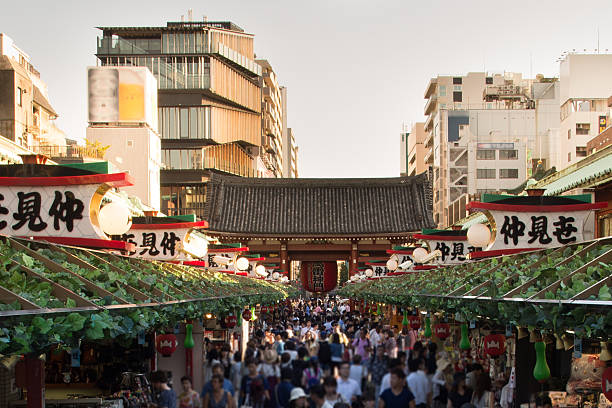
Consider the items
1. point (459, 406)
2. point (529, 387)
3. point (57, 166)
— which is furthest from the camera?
point (529, 387)

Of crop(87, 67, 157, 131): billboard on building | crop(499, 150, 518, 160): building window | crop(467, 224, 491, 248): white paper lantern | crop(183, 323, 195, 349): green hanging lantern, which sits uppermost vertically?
crop(87, 67, 157, 131): billboard on building

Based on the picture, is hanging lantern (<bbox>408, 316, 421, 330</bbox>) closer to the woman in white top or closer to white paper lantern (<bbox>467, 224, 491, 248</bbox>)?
white paper lantern (<bbox>467, 224, 491, 248</bbox>)

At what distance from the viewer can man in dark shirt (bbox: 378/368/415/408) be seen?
6.91m

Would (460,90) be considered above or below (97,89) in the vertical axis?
above

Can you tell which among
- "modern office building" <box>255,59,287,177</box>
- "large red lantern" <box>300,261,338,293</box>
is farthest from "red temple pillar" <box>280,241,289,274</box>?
"modern office building" <box>255,59,287,177</box>

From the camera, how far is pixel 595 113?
2354 inches

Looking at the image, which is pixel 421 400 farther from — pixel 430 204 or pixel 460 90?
pixel 460 90

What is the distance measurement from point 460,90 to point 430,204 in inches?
1150

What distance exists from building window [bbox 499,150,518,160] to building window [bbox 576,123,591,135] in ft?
30.9

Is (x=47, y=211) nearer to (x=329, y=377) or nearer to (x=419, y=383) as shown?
(x=329, y=377)

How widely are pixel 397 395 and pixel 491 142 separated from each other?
6625cm

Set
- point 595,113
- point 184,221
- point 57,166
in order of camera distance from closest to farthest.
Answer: point 57,166
point 184,221
point 595,113

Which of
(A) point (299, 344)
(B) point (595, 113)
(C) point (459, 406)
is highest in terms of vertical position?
(B) point (595, 113)

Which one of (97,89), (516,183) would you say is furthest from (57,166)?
(516,183)
